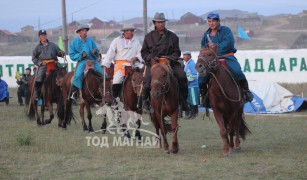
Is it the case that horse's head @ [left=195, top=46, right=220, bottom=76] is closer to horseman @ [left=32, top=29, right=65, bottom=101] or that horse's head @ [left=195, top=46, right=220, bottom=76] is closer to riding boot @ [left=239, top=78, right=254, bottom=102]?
riding boot @ [left=239, top=78, right=254, bottom=102]

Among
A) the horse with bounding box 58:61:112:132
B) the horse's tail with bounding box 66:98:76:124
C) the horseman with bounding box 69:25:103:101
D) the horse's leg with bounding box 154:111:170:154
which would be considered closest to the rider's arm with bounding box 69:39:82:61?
the horseman with bounding box 69:25:103:101

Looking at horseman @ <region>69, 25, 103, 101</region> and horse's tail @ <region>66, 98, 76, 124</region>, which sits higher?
horseman @ <region>69, 25, 103, 101</region>

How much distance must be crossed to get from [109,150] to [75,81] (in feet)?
13.0

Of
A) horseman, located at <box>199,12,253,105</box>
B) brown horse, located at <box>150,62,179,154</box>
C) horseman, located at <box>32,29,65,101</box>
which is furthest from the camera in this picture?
horseman, located at <box>32,29,65,101</box>

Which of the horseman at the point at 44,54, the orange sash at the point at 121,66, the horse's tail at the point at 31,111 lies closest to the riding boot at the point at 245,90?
the orange sash at the point at 121,66

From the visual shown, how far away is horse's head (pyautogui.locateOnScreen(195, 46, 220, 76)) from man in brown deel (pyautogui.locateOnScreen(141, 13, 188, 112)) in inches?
35.1

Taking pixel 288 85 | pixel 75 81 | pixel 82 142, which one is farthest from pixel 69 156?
pixel 288 85

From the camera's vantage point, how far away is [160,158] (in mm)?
11555

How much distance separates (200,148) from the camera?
1287 centimetres

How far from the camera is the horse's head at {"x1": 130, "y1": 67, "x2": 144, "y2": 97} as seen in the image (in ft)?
43.9

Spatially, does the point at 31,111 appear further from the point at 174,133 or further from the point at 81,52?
the point at 174,133

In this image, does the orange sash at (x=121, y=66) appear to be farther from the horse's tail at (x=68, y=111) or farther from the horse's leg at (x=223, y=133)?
the horse's leg at (x=223, y=133)

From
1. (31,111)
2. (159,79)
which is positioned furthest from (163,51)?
(31,111)

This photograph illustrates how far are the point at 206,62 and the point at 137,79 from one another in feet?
7.71
